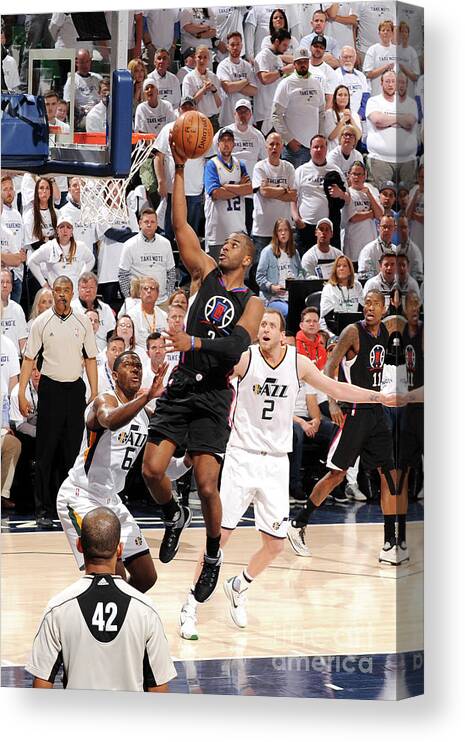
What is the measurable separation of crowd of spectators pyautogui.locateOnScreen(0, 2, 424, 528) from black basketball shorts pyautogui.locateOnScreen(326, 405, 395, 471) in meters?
0.13

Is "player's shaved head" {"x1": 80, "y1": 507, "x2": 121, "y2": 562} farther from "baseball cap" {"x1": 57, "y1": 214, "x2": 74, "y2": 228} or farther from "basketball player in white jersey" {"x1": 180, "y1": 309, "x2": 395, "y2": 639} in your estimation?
"baseball cap" {"x1": 57, "y1": 214, "x2": 74, "y2": 228}

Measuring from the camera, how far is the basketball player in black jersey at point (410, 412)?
729 cm

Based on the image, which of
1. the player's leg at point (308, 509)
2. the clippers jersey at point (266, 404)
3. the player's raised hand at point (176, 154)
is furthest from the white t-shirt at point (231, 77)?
the player's leg at point (308, 509)

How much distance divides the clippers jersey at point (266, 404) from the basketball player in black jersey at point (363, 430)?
8.2 inches

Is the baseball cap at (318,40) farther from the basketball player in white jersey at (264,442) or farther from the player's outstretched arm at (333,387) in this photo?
the player's outstretched arm at (333,387)

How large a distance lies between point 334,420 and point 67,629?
5.45ft

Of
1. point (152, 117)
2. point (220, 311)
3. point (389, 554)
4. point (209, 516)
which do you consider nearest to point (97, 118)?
point (152, 117)

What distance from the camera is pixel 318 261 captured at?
7488mm

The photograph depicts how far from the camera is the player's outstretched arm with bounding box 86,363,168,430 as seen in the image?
7.75 m

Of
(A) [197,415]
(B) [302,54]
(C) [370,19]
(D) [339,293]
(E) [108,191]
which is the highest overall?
(C) [370,19]

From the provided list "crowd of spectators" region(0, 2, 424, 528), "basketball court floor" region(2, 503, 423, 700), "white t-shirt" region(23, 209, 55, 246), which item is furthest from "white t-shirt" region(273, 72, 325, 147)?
"basketball court floor" region(2, 503, 423, 700)

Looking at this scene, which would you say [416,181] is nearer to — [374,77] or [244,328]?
[374,77]

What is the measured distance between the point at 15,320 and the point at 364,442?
199 centimetres

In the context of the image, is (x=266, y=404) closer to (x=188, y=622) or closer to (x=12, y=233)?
(x=188, y=622)
